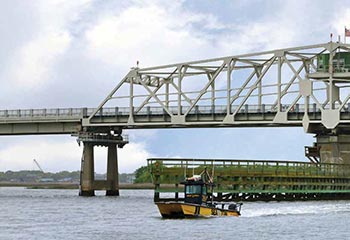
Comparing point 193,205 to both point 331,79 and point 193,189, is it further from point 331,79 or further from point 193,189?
point 331,79

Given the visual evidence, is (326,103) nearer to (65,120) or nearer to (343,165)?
(343,165)

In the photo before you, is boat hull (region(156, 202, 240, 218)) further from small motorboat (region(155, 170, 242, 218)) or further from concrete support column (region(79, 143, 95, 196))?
concrete support column (region(79, 143, 95, 196))

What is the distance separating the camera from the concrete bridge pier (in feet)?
573

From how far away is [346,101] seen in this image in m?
160

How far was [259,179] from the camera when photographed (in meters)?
123

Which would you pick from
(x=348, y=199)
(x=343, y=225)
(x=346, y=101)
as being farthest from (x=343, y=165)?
(x=343, y=225)

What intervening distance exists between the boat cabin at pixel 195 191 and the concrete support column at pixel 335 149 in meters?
69.7

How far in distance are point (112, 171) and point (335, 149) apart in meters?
40.1

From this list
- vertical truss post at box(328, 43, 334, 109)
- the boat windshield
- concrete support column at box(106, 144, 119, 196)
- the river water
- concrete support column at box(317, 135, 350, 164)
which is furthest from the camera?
concrete support column at box(106, 144, 119, 196)

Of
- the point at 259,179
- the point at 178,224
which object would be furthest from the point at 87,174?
the point at 178,224

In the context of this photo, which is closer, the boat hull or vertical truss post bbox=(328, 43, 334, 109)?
the boat hull

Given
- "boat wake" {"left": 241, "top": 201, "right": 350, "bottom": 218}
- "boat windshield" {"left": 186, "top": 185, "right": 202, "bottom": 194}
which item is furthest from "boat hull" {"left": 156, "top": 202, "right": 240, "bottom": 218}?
"boat wake" {"left": 241, "top": 201, "right": 350, "bottom": 218}

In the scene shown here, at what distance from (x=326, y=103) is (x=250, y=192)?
49477 millimetres

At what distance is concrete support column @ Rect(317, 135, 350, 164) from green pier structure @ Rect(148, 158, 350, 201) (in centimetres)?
1387
